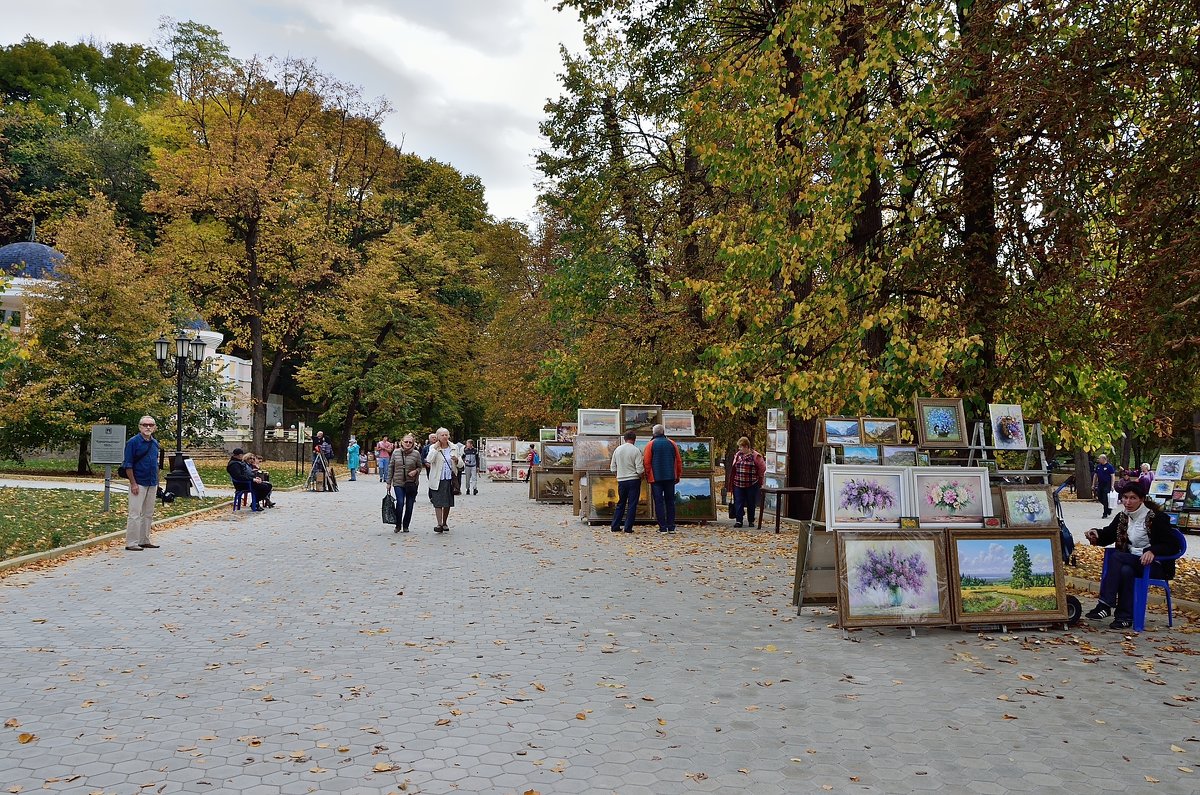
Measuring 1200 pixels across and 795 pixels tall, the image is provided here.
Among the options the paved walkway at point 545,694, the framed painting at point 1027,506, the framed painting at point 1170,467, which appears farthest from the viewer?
the framed painting at point 1170,467

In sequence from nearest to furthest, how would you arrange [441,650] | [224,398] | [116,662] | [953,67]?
[116,662]
[441,650]
[953,67]
[224,398]

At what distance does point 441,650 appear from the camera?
305 inches

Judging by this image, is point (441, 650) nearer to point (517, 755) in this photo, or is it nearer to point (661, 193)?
point (517, 755)

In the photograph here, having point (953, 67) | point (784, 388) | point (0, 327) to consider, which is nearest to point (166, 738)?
point (784, 388)

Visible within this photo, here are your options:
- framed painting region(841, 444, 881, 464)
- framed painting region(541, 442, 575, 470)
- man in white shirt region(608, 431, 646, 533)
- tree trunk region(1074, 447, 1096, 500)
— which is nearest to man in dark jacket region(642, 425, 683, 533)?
man in white shirt region(608, 431, 646, 533)

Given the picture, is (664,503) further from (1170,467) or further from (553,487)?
(1170,467)

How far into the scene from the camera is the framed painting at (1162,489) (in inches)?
770

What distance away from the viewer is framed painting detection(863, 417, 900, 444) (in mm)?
13649

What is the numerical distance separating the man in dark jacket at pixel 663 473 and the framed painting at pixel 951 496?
945 cm

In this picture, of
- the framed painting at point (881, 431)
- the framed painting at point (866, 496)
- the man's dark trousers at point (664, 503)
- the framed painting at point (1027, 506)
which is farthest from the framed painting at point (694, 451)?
the framed painting at point (866, 496)

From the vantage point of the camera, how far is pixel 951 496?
363 inches

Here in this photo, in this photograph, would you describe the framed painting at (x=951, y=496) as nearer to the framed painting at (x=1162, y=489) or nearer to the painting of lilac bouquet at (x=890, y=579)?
the painting of lilac bouquet at (x=890, y=579)

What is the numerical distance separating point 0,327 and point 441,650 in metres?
17.0

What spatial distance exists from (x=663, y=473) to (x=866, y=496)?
32.2ft
